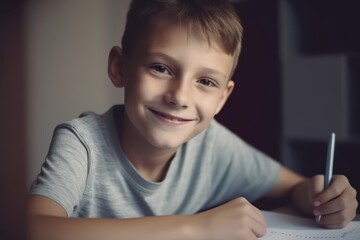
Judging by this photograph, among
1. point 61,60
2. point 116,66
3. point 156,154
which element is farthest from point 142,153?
point 61,60

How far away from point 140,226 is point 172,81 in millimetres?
172

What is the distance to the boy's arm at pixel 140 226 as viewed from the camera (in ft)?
1.33

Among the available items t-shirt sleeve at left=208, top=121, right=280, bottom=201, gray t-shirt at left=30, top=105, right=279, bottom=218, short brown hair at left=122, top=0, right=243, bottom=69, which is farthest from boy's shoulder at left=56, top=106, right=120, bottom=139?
t-shirt sleeve at left=208, top=121, right=280, bottom=201

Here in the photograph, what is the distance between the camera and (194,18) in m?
0.52

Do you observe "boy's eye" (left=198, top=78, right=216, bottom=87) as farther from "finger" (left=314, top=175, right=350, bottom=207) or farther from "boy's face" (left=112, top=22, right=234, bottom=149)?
"finger" (left=314, top=175, right=350, bottom=207)

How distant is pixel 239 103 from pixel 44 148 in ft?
2.48

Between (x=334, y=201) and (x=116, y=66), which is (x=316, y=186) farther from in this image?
(x=116, y=66)

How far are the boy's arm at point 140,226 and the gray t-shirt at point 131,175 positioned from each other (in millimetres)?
36

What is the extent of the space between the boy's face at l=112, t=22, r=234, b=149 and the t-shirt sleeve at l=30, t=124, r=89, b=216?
0.08m

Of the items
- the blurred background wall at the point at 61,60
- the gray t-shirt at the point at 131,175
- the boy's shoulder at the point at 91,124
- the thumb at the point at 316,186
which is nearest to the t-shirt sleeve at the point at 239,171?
the gray t-shirt at the point at 131,175

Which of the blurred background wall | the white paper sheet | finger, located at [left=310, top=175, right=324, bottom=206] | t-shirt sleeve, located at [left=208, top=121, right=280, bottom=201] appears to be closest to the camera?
the blurred background wall

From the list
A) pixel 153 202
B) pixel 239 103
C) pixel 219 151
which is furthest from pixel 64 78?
pixel 239 103

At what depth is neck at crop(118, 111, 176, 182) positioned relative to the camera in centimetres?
63

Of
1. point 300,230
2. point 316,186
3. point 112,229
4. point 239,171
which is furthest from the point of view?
point 239,171
